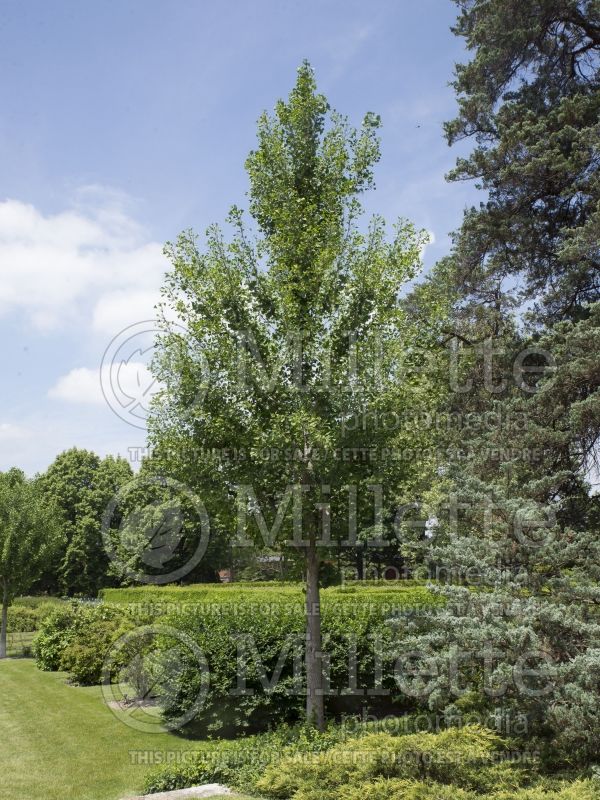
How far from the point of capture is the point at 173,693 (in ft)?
33.8

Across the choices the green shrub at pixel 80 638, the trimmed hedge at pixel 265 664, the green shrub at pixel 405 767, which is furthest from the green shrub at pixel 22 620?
the green shrub at pixel 405 767

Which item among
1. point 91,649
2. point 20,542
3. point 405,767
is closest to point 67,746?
point 91,649

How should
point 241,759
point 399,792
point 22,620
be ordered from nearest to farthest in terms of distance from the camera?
point 399,792 → point 241,759 → point 22,620

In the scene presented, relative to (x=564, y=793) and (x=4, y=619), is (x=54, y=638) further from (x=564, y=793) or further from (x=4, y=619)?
(x=564, y=793)

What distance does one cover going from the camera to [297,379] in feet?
29.3

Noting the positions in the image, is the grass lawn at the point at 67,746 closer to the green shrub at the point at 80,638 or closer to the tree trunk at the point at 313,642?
the green shrub at the point at 80,638

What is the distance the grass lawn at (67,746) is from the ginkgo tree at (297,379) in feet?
9.36

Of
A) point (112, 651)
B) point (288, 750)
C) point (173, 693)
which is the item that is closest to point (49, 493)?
point (112, 651)

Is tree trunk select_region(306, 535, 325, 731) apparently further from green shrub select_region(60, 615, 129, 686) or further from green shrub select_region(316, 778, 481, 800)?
green shrub select_region(60, 615, 129, 686)

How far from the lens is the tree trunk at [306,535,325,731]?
9039 mm

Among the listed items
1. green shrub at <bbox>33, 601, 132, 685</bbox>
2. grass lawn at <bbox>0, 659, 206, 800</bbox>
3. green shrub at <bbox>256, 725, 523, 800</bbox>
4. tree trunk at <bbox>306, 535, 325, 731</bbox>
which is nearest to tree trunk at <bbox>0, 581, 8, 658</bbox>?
green shrub at <bbox>33, 601, 132, 685</bbox>

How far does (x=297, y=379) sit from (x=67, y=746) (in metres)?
6.95

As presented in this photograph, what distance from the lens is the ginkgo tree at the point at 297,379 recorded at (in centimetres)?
865

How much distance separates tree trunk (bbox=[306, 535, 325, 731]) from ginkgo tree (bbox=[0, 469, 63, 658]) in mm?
13349
